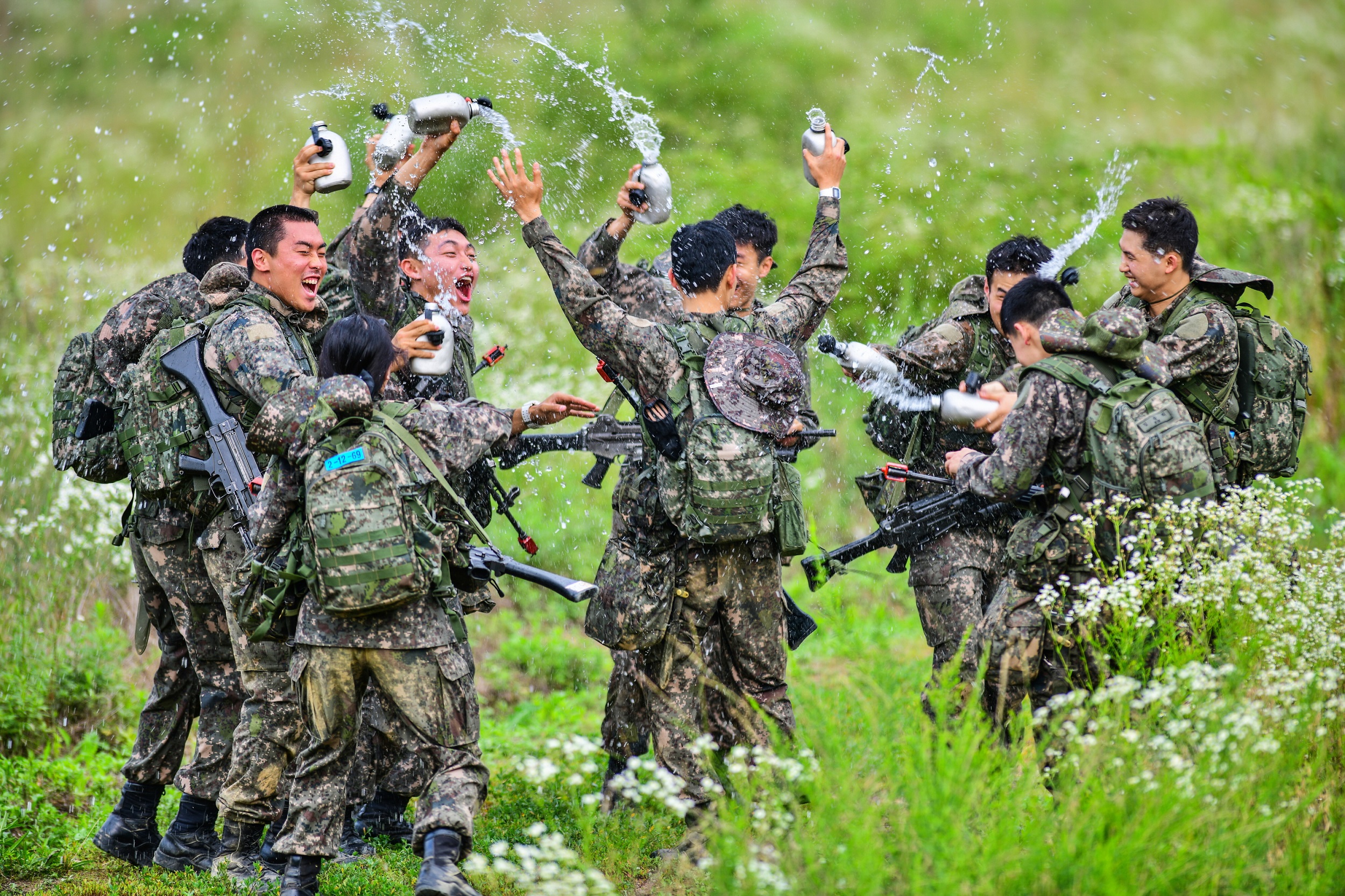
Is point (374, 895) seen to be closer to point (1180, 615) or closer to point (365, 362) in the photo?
point (365, 362)

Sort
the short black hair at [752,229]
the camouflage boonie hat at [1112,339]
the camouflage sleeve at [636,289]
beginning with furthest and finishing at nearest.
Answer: the camouflage sleeve at [636,289] → the short black hair at [752,229] → the camouflage boonie hat at [1112,339]

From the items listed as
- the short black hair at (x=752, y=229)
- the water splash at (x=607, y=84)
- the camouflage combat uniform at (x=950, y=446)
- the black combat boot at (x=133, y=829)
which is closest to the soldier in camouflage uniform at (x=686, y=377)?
the short black hair at (x=752, y=229)

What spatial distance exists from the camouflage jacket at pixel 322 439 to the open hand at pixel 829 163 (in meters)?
2.05

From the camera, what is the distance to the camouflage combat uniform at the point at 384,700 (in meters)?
4.05

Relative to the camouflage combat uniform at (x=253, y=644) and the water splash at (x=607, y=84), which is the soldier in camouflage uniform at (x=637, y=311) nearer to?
the camouflage combat uniform at (x=253, y=644)

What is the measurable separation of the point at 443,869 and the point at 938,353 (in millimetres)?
3236

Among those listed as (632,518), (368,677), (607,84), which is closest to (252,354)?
(368,677)

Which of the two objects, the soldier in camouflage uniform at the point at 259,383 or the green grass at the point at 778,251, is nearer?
the green grass at the point at 778,251

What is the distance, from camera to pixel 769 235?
5.83m

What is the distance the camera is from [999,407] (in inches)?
189

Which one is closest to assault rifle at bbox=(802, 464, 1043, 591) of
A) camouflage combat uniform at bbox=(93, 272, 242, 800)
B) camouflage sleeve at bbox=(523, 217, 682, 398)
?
camouflage sleeve at bbox=(523, 217, 682, 398)

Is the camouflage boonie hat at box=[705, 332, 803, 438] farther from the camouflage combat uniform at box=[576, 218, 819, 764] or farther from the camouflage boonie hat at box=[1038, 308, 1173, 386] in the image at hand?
the camouflage boonie hat at box=[1038, 308, 1173, 386]

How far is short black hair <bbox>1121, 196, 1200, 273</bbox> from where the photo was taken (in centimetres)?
500

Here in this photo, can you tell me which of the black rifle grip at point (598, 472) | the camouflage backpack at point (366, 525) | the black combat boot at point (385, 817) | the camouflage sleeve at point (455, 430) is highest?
the black rifle grip at point (598, 472)
